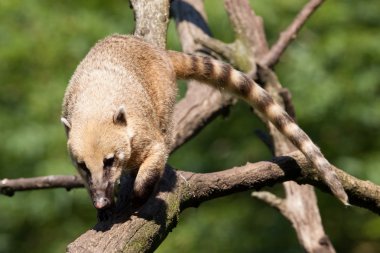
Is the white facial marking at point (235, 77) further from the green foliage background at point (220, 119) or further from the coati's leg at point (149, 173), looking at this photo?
the green foliage background at point (220, 119)

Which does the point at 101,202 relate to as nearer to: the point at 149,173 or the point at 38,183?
the point at 149,173

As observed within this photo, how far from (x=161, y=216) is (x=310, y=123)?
5252 mm

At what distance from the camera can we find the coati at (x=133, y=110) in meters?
5.89

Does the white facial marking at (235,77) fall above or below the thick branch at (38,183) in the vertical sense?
above

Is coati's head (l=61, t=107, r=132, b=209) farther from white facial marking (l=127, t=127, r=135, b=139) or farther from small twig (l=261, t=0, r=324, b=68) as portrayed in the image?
small twig (l=261, t=0, r=324, b=68)

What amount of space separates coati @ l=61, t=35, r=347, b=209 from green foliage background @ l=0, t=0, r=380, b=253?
3.49 metres

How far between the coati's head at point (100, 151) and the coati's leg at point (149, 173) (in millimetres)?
124

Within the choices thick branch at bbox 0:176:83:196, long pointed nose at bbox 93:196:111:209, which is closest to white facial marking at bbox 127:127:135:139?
long pointed nose at bbox 93:196:111:209

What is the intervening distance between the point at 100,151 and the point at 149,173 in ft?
1.14

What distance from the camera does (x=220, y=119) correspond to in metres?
11.1

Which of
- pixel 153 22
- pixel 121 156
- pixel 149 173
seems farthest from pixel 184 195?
pixel 153 22

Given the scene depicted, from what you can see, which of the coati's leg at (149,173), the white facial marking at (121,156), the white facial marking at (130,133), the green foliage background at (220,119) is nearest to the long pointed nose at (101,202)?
the coati's leg at (149,173)

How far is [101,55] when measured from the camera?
6676 millimetres

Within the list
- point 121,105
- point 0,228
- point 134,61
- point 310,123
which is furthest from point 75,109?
point 0,228
